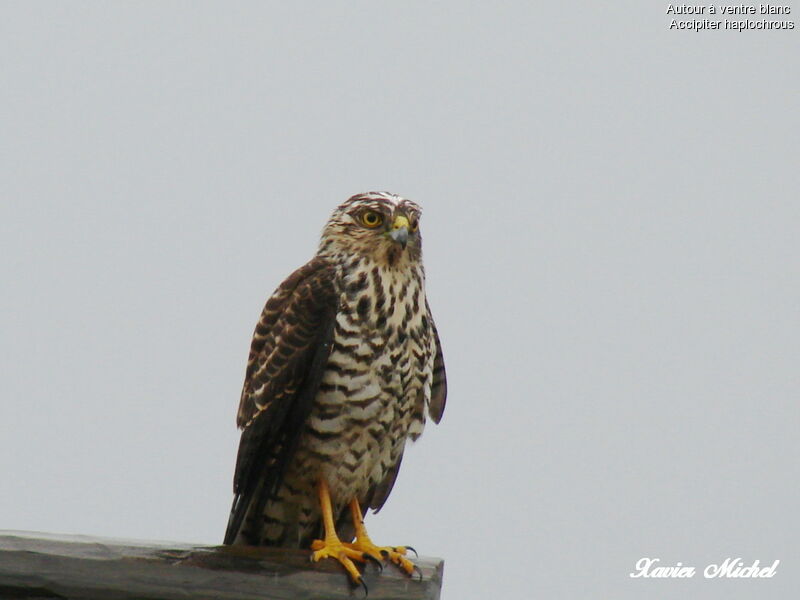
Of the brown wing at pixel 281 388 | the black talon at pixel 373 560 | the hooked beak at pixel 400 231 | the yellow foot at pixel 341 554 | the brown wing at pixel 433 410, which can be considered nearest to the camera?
the yellow foot at pixel 341 554

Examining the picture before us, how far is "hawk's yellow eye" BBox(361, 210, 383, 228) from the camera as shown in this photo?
403 centimetres

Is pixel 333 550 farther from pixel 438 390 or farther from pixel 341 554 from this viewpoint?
pixel 438 390

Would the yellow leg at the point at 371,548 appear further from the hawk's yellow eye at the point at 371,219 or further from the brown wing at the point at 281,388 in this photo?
the hawk's yellow eye at the point at 371,219

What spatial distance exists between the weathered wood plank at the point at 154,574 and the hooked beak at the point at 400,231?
124 centimetres

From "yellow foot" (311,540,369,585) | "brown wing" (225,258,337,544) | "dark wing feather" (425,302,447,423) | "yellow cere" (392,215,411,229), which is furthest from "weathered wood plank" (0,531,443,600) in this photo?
"yellow cere" (392,215,411,229)

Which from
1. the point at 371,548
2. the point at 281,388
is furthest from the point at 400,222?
the point at 371,548

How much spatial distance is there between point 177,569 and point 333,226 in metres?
1.55

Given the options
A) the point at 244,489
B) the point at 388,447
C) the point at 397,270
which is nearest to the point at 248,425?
the point at 244,489

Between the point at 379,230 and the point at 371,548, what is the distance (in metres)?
1.15

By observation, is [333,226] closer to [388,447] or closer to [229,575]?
[388,447]

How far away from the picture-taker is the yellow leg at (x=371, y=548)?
338 cm

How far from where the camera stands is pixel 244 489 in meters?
3.89

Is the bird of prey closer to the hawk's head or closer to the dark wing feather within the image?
the hawk's head

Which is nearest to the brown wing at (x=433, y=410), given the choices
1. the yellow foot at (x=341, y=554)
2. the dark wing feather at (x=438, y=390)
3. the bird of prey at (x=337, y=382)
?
the dark wing feather at (x=438, y=390)
